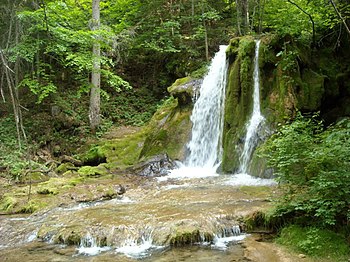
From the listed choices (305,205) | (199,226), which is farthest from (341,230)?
(199,226)

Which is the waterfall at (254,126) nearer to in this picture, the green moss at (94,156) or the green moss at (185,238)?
the green moss at (185,238)

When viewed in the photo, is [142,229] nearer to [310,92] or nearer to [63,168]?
[310,92]

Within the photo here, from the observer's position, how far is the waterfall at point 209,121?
11328 millimetres

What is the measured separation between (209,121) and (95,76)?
5772 mm

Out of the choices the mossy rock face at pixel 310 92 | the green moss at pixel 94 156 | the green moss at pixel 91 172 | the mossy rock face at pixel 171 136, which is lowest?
the green moss at pixel 91 172

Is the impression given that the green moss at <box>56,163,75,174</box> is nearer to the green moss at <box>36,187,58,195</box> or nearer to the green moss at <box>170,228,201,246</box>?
the green moss at <box>36,187,58,195</box>

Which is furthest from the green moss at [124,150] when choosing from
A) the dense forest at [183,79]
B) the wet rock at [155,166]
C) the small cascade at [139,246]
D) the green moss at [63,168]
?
the small cascade at [139,246]

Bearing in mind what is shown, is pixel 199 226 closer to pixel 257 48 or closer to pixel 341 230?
pixel 341 230

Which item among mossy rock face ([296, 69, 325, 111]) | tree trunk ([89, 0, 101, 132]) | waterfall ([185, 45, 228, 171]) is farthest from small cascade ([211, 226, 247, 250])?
tree trunk ([89, 0, 101, 132])

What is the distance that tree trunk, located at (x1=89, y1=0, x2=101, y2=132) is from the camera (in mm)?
13875

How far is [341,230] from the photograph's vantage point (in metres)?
4.72

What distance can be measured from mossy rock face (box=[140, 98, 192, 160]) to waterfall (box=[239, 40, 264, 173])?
2422 millimetres

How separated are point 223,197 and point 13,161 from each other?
7.26 metres

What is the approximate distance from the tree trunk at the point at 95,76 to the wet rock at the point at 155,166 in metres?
4.57
